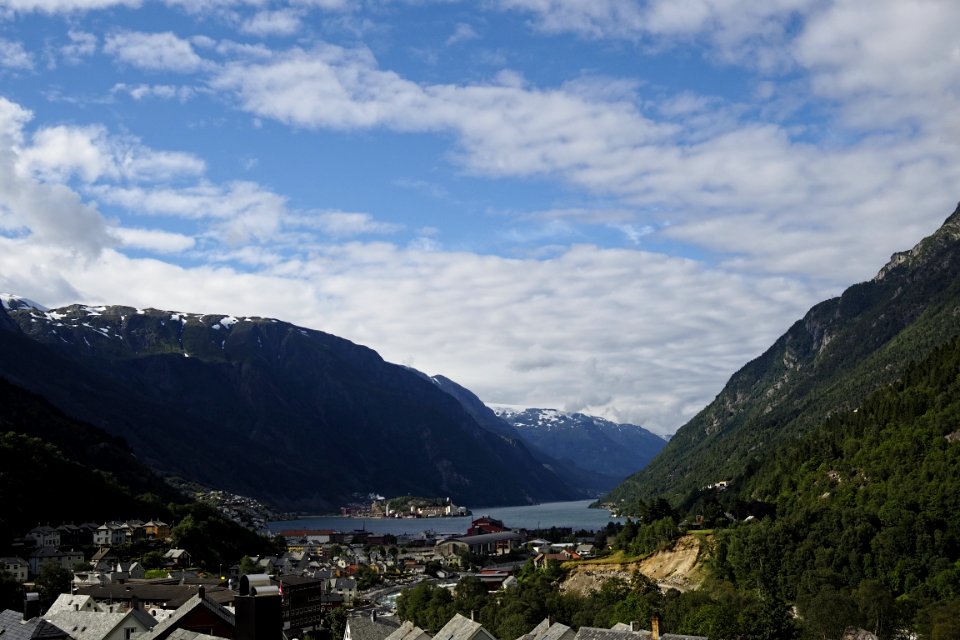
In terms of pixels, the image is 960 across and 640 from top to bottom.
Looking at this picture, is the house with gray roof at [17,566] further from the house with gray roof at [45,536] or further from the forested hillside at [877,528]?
the forested hillside at [877,528]

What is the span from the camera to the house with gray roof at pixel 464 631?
59.1 m

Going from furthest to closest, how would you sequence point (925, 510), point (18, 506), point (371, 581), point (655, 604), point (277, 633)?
1. point (371, 581)
2. point (18, 506)
3. point (925, 510)
4. point (655, 604)
5. point (277, 633)

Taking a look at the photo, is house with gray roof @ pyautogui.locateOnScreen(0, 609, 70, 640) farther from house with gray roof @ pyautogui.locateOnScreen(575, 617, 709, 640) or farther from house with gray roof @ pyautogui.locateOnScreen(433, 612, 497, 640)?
house with gray roof @ pyautogui.locateOnScreen(575, 617, 709, 640)

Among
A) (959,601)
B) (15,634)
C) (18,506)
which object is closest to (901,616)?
(959,601)

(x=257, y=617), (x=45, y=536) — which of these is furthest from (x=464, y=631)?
(x=45, y=536)

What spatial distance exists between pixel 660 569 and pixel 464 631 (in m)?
60.3

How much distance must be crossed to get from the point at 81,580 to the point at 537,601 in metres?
47.9

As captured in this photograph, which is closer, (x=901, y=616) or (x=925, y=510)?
(x=901, y=616)

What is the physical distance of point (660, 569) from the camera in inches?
4552

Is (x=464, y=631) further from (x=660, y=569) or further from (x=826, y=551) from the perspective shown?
(x=660, y=569)

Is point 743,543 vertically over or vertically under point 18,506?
under

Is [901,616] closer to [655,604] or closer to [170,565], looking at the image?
[655,604]

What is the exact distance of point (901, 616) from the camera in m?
76.6

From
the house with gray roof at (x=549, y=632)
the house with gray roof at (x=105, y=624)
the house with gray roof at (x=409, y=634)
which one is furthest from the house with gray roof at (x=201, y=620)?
the house with gray roof at (x=549, y=632)
